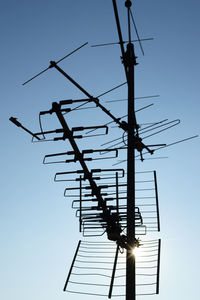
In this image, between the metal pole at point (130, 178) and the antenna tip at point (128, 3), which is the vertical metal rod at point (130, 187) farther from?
the antenna tip at point (128, 3)

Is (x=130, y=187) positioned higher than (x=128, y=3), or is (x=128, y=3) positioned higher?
(x=128, y=3)

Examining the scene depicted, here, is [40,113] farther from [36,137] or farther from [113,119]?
[113,119]

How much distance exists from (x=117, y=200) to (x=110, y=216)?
0.37 meters

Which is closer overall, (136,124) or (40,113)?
(40,113)

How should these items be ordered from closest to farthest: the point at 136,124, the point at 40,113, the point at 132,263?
the point at 40,113 < the point at 132,263 < the point at 136,124

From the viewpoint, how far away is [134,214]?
691 centimetres

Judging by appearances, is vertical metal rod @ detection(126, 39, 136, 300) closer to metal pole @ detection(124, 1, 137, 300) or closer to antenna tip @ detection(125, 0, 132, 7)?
metal pole @ detection(124, 1, 137, 300)

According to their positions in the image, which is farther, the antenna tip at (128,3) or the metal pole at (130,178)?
the antenna tip at (128,3)

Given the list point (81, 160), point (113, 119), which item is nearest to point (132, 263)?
point (81, 160)

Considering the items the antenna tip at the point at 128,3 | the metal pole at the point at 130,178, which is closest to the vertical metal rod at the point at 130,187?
the metal pole at the point at 130,178

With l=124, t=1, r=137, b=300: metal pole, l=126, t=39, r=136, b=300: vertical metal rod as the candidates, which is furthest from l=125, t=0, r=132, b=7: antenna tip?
l=126, t=39, r=136, b=300: vertical metal rod

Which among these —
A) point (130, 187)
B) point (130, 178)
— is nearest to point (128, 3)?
point (130, 178)

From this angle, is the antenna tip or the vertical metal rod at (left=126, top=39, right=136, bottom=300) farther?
the antenna tip

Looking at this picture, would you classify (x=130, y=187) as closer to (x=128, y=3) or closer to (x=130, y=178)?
(x=130, y=178)
